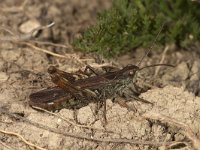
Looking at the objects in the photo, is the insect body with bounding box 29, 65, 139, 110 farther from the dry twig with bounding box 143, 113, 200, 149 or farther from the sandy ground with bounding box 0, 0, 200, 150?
the dry twig with bounding box 143, 113, 200, 149

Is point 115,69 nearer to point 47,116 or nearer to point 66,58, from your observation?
point 66,58

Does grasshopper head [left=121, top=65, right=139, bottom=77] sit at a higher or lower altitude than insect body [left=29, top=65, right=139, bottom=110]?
higher

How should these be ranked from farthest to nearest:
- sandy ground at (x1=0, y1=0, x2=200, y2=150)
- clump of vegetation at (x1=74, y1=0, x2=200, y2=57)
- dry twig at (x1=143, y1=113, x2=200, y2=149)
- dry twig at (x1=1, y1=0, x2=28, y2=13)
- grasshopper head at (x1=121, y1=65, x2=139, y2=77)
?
dry twig at (x1=1, y1=0, x2=28, y2=13)
clump of vegetation at (x1=74, y1=0, x2=200, y2=57)
grasshopper head at (x1=121, y1=65, x2=139, y2=77)
sandy ground at (x1=0, y1=0, x2=200, y2=150)
dry twig at (x1=143, y1=113, x2=200, y2=149)

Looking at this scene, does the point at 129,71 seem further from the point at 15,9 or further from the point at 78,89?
the point at 15,9

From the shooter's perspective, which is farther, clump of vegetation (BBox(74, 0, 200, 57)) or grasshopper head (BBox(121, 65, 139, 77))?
clump of vegetation (BBox(74, 0, 200, 57))

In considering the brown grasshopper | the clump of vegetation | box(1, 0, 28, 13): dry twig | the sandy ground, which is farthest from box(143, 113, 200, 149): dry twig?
box(1, 0, 28, 13): dry twig

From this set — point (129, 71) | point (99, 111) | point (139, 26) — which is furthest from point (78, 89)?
point (139, 26)

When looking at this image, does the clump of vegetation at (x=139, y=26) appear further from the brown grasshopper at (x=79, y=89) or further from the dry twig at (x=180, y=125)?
the dry twig at (x=180, y=125)

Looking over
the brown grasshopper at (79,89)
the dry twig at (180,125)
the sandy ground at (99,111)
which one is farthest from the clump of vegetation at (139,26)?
the dry twig at (180,125)
